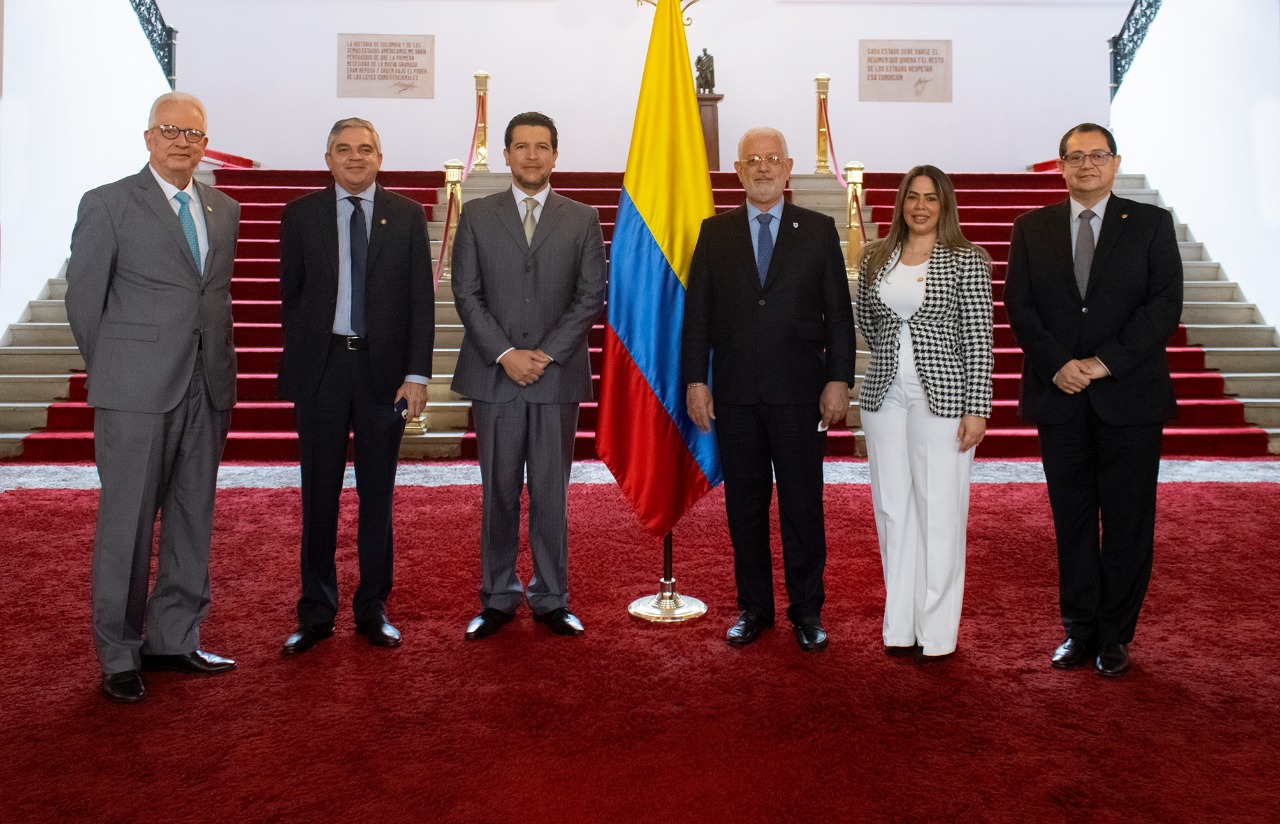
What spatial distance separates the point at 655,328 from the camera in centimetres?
355

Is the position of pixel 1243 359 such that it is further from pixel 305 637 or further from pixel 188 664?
pixel 188 664

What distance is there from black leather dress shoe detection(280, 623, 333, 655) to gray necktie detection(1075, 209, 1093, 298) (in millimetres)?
2499

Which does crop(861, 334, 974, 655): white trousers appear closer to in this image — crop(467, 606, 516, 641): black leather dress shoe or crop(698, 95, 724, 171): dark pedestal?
crop(467, 606, 516, 641): black leather dress shoe

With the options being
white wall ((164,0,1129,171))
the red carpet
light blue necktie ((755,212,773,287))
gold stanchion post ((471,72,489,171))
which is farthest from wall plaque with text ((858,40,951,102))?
light blue necktie ((755,212,773,287))

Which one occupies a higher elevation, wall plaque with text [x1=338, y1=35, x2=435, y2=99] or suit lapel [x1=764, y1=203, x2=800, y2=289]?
wall plaque with text [x1=338, y1=35, x2=435, y2=99]

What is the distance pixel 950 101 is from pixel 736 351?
10182 mm

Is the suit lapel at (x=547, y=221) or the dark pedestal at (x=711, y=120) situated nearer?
the suit lapel at (x=547, y=221)

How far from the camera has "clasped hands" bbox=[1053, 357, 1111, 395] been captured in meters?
2.97

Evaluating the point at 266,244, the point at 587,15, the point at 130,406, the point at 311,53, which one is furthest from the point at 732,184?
the point at 130,406

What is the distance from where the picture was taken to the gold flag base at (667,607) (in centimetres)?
349

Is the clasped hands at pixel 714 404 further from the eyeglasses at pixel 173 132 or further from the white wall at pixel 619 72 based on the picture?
the white wall at pixel 619 72

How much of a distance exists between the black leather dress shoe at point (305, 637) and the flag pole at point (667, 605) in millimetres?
997

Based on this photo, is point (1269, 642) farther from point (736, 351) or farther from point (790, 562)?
point (736, 351)

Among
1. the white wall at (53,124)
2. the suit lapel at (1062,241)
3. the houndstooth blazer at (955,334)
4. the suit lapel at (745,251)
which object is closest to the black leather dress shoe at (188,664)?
the suit lapel at (745,251)
